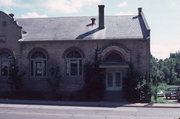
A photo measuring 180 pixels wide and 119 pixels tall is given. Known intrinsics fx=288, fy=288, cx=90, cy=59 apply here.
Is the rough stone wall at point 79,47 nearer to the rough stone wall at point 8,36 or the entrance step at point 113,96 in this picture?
the rough stone wall at point 8,36

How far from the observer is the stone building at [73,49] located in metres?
26.4

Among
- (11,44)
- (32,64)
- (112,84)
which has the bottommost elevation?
(112,84)

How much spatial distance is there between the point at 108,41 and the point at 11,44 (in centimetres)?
969

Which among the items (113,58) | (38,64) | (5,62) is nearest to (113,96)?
→ (113,58)

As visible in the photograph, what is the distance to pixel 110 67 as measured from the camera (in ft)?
84.8

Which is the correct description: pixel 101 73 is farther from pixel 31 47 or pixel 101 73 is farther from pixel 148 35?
pixel 31 47

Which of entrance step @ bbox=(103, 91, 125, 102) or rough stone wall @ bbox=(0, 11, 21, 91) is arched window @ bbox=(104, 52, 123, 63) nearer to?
entrance step @ bbox=(103, 91, 125, 102)

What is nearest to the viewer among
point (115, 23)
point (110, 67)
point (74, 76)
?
point (110, 67)

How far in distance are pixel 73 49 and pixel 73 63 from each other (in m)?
1.35

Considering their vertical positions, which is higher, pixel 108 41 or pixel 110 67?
pixel 108 41

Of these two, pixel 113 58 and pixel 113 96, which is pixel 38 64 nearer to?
pixel 113 58

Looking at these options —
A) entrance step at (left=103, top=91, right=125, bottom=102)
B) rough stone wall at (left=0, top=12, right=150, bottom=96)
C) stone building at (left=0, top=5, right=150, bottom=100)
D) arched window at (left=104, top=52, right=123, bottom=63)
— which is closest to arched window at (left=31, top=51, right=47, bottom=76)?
stone building at (left=0, top=5, right=150, bottom=100)

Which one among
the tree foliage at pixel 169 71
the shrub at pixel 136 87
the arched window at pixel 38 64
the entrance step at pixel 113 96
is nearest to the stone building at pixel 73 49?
the arched window at pixel 38 64

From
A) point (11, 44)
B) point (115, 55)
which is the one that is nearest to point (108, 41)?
point (115, 55)
